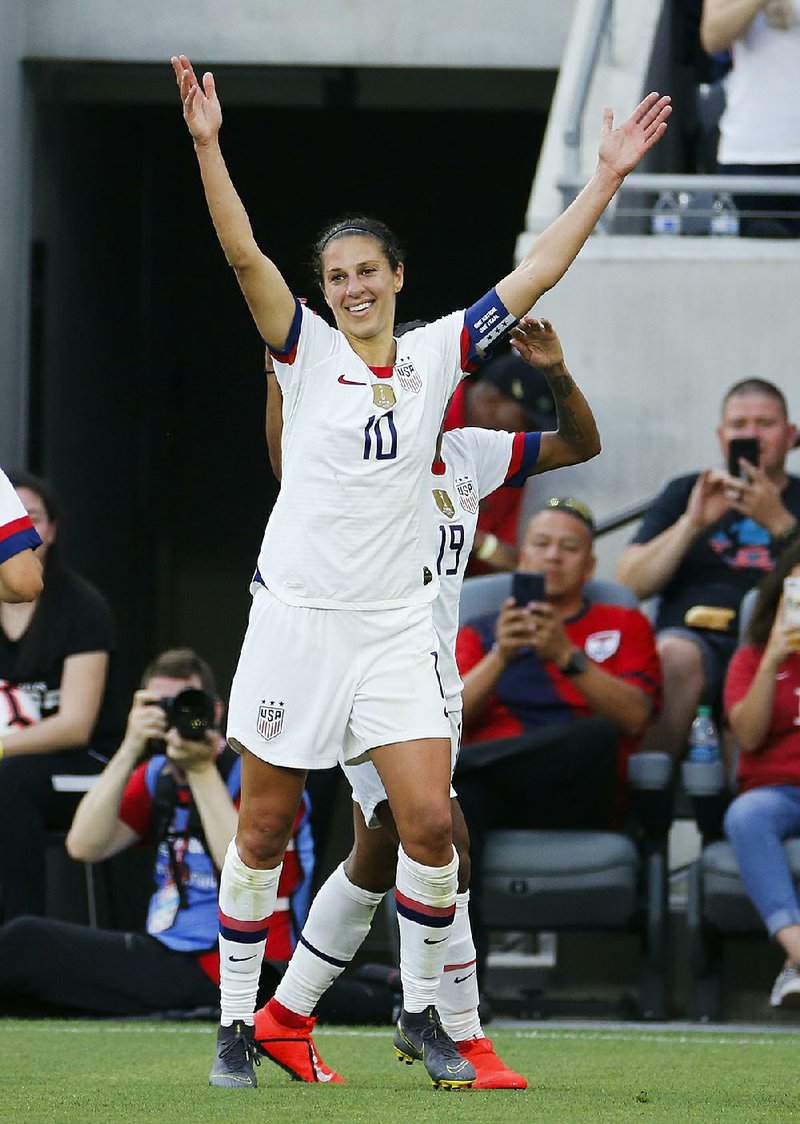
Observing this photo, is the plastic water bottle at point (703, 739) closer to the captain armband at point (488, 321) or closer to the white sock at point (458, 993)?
the white sock at point (458, 993)

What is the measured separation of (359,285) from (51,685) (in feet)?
12.2

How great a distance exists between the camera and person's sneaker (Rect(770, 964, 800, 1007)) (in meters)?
6.55

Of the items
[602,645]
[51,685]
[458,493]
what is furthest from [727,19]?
[458,493]

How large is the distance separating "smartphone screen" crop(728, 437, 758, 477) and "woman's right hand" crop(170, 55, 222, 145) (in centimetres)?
363

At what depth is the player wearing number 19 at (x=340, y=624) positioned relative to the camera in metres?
4.58

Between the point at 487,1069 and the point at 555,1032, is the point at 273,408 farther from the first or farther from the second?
the point at 555,1032

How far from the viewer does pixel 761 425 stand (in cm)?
786

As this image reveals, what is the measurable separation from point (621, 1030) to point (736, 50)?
15.9 feet

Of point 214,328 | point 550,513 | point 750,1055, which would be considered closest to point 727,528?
point 550,513

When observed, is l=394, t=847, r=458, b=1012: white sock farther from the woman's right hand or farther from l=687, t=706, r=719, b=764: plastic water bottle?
l=687, t=706, r=719, b=764: plastic water bottle

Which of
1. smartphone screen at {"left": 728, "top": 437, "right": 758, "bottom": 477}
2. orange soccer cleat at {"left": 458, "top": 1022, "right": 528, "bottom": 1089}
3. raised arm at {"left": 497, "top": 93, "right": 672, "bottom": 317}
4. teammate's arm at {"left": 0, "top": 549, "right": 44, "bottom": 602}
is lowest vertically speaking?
orange soccer cleat at {"left": 458, "top": 1022, "right": 528, "bottom": 1089}

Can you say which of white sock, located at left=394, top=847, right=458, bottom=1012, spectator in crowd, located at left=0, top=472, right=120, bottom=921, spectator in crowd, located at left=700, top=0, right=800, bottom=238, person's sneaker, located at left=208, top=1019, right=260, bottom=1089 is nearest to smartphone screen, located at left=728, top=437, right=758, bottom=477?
spectator in crowd, located at left=700, top=0, right=800, bottom=238

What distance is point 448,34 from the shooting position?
11.5 m

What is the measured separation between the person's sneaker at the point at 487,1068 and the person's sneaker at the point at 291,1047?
32cm
